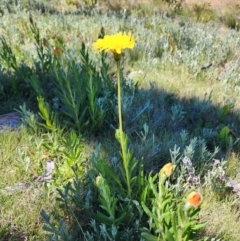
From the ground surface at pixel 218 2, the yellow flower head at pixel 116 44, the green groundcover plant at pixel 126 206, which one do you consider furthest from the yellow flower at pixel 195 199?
the ground surface at pixel 218 2

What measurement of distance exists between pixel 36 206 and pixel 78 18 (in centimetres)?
461

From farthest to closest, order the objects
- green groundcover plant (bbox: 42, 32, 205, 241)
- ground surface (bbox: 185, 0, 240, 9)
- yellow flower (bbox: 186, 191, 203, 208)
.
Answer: ground surface (bbox: 185, 0, 240, 9) → green groundcover plant (bbox: 42, 32, 205, 241) → yellow flower (bbox: 186, 191, 203, 208)

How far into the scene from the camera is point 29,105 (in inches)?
100

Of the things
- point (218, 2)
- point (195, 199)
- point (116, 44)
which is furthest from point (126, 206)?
point (218, 2)

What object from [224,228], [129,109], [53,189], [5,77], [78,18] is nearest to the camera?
[224,228]

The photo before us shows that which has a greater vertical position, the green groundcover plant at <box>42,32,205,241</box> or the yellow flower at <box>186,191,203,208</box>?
the yellow flower at <box>186,191,203,208</box>

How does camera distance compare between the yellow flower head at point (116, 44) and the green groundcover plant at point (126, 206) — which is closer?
the yellow flower head at point (116, 44)

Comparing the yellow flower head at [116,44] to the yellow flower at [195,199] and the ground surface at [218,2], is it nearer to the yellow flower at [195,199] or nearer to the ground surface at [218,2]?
the yellow flower at [195,199]

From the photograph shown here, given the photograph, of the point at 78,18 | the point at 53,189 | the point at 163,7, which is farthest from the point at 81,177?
the point at 163,7

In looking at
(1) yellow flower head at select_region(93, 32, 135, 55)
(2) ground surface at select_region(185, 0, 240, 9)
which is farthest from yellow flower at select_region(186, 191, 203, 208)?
(2) ground surface at select_region(185, 0, 240, 9)

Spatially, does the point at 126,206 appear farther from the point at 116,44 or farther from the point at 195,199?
the point at 116,44

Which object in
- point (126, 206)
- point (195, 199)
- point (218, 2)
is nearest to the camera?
point (195, 199)

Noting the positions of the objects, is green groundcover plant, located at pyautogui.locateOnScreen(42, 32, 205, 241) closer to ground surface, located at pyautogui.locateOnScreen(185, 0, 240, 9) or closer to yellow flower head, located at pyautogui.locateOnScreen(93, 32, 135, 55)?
yellow flower head, located at pyautogui.locateOnScreen(93, 32, 135, 55)

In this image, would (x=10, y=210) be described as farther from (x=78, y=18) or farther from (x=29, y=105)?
(x=78, y=18)
